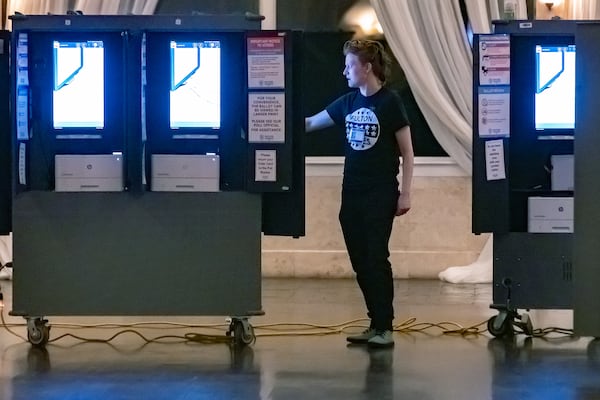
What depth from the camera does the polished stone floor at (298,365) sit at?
416 cm

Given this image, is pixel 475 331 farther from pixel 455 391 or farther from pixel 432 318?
pixel 455 391

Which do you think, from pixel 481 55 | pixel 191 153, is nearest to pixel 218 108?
pixel 191 153

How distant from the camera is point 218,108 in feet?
16.5

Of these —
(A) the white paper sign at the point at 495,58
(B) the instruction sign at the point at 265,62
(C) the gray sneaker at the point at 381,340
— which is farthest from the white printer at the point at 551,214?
(B) the instruction sign at the point at 265,62

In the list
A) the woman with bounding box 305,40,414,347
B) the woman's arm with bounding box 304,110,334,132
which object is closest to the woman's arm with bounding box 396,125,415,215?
the woman with bounding box 305,40,414,347

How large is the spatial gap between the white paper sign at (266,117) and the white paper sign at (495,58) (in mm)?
1047

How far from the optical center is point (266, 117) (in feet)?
16.3

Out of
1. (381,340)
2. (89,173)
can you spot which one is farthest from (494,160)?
(89,173)

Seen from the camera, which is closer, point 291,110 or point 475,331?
point 291,110

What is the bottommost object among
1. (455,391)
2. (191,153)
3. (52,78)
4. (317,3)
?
(455,391)

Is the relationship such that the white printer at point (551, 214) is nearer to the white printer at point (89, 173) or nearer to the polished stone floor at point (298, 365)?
the polished stone floor at point (298, 365)

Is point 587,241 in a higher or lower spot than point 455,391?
higher

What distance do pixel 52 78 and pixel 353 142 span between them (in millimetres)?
1463

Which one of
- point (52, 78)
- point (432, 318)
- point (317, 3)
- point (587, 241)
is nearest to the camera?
point (587, 241)
